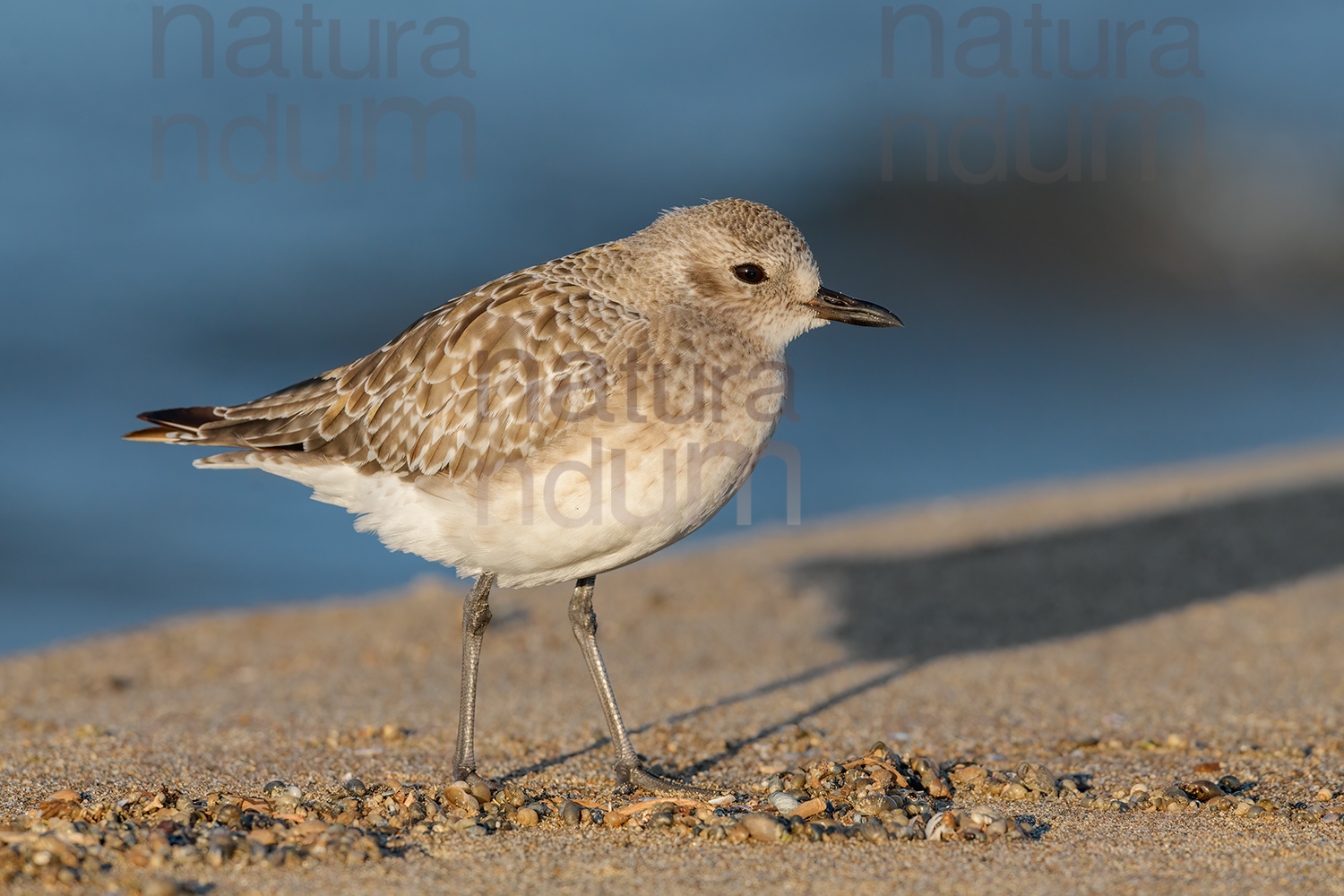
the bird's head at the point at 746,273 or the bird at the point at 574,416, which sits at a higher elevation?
the bird's head at the point at 746,273

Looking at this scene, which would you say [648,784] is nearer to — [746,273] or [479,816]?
[479,816]

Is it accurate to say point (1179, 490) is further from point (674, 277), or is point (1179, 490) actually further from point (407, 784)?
point (407, 784)

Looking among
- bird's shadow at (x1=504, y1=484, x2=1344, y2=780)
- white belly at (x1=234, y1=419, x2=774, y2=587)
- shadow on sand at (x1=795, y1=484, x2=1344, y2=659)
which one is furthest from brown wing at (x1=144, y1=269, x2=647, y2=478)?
shadow on sand at (x1=795, y1=484, x2=1344, y2=659)

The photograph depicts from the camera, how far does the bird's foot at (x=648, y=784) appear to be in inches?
196

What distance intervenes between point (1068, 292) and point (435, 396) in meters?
19.1

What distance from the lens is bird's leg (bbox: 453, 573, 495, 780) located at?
5250 mm

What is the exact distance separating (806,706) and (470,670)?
1.92 m

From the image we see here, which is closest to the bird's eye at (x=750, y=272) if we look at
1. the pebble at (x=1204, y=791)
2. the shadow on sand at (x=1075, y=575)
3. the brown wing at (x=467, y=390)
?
the brown wing at (x=467, y=390)

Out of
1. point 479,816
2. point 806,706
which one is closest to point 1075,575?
point 806,706

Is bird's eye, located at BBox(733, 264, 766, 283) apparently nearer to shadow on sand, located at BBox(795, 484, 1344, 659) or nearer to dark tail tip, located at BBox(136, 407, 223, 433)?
dark tail tip, located at BBox(136, 407, 223, 433)

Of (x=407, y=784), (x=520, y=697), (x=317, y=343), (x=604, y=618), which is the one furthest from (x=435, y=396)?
(x=317, y=343)

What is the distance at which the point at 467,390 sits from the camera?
5.38 m

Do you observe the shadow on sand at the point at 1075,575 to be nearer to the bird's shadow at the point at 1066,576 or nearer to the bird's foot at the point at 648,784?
the bird's shadow at the point at 1066,576

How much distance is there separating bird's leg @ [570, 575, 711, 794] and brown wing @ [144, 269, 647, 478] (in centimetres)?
82
